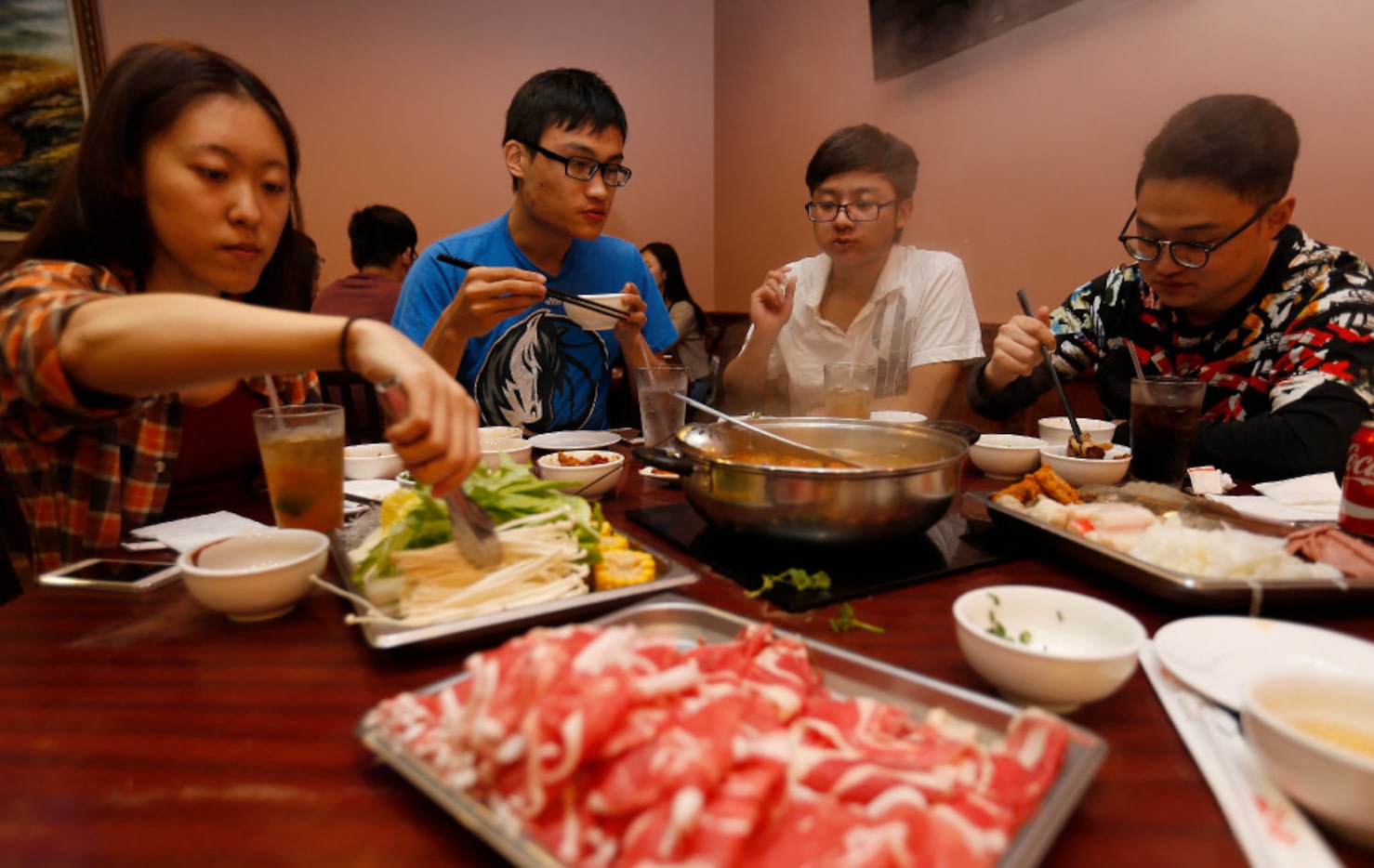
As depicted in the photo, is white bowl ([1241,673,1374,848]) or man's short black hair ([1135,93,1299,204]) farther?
man's short black hair ([1135,93,1299,204])

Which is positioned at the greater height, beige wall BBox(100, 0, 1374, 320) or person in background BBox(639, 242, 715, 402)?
beige wall BBox(100, 0, 1374, 320)

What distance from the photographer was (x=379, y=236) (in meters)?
4.68

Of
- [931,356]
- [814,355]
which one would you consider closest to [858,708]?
[931,356]

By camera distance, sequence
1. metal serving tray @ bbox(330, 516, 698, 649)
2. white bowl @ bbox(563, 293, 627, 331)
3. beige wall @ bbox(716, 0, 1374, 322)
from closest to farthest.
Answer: metal serving tray @ bbox(330, 516, 698, 649) < white bowl @ bbox(563, 293, 627, 331) < beige wall @ bbox(716, 0, 1374, 322)

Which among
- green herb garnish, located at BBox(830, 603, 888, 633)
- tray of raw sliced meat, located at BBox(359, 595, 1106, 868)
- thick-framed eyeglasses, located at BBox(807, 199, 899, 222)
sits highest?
thick-framed eyeglasses, located at BBox(807, 199, 899, 222)

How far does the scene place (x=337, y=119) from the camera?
17.2ft

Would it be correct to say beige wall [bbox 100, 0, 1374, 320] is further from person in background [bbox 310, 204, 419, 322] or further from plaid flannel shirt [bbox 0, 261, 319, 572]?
plaid flannel shirt [bbox 0, 261, 319, 572]

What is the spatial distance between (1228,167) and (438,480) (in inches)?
83.0

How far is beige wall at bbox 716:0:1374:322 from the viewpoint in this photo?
94.6 inches

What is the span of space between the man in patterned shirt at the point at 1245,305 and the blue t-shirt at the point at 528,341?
4.71 ft

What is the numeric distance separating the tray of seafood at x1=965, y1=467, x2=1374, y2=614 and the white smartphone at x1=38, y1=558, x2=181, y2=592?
133 centimetres

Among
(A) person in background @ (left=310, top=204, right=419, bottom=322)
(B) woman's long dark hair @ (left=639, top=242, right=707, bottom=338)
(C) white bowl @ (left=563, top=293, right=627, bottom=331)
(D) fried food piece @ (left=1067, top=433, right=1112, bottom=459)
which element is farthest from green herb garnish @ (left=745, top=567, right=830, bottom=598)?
(B) woman's long dark hair @ (left=639, top=242, right=707, bottom=338)

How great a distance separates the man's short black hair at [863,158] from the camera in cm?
273

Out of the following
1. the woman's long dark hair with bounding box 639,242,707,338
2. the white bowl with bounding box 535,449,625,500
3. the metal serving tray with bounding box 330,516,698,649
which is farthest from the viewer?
the woman's long dark hair with bounding box 639,242,707,338
